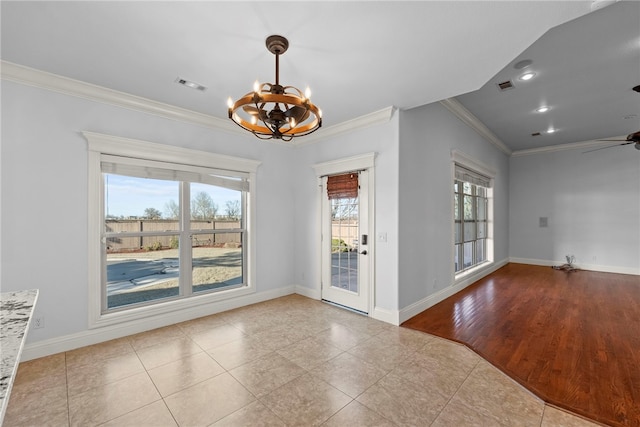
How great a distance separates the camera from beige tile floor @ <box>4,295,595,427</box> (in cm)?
197

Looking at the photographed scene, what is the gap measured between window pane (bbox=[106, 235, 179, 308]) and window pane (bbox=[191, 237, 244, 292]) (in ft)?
0.95

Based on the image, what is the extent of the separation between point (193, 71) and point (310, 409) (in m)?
3.25

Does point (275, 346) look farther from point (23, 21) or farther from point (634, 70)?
point (634, 70)

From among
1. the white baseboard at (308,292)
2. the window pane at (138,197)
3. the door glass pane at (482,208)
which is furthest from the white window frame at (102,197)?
the door glass pane at (482,208)

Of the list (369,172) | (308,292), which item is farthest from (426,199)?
(308,292)

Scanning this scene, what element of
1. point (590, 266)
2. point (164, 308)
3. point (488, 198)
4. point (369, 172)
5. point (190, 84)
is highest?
point (190, 84)

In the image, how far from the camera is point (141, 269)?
3973 millimetres

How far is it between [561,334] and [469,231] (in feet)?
9.53

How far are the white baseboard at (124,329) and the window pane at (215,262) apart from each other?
0.30 meters

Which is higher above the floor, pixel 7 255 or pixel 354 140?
pixel 354 140

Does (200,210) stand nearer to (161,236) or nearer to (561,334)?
(161,236)

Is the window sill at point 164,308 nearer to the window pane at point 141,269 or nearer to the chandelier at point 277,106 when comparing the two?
the window pane at point 141,269

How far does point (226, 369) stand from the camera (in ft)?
8.48

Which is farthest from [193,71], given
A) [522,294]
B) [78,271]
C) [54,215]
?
[522,294]
